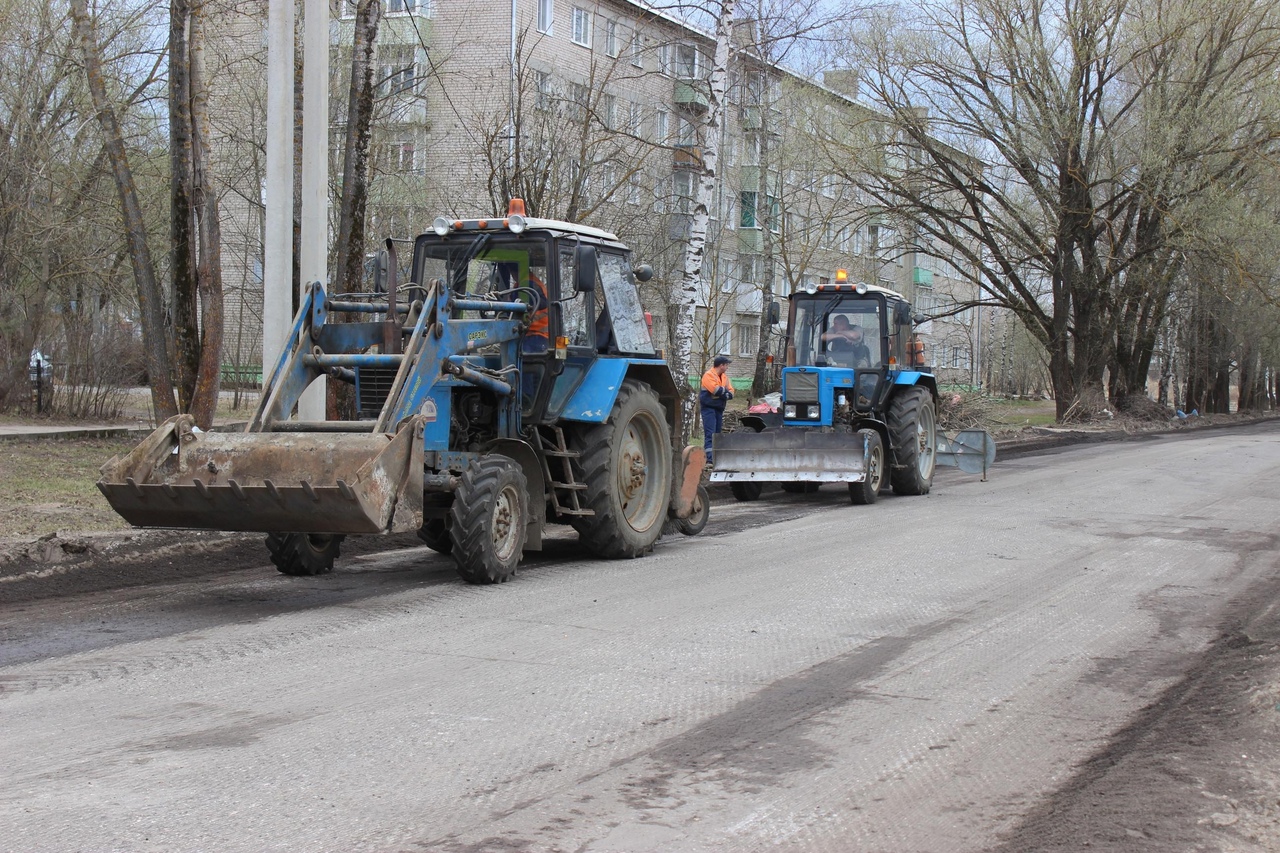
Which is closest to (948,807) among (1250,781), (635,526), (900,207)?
(1250,781)

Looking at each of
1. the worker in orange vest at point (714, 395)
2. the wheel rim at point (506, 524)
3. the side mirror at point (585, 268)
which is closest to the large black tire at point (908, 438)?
the worker in orange vest at point (714, 395)

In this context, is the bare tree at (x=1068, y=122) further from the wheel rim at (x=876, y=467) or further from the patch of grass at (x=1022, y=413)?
the wheel rim at (x=876, y=467)

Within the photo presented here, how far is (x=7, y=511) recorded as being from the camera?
11305 millimetres

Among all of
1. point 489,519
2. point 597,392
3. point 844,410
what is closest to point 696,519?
point 597,392

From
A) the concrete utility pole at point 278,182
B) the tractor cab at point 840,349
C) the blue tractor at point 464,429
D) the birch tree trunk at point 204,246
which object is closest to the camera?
the blue tractor at point 464,429

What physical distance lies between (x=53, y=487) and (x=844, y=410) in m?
9.30

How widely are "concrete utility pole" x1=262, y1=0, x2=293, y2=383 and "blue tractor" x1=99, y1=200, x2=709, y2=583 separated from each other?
75.0 inches

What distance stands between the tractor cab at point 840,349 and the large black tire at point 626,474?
16.0ft

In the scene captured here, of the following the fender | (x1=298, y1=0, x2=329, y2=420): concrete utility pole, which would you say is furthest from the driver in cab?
(x1=298, y1=0, x2=329, y2=420): concrete utility pole

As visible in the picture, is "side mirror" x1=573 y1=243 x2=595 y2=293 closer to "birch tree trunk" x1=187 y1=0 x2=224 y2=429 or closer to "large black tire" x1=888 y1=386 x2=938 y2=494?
"birch tree trunk" x1=187 y1=0 x2=224 y2=429

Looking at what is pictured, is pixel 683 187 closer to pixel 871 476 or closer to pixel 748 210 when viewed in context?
pixel 748 210

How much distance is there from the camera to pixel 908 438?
53.7ft

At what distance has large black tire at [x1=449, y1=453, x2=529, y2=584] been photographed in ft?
29.0

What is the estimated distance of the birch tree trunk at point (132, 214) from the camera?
1503cm
